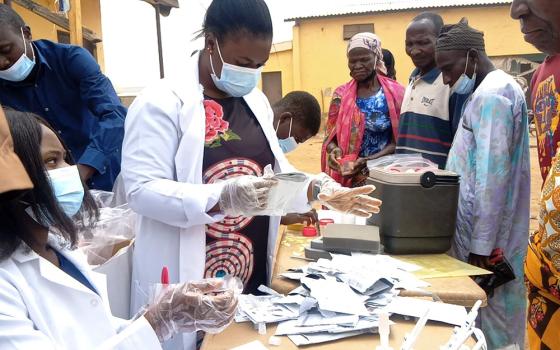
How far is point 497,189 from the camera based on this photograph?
7.43 ft

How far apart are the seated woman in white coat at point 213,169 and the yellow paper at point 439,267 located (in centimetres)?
33

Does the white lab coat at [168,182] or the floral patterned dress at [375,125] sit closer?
the white lab coat at [168,182]

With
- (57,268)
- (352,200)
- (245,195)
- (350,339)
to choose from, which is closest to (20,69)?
(245,195)

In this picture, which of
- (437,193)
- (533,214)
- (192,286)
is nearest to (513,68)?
(533,214)

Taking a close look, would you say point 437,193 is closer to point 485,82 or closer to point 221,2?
point 485,82

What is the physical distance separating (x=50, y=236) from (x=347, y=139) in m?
2.51

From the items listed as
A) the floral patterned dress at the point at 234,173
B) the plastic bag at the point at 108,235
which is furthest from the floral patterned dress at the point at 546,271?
the plastic bag at the point at 108,235

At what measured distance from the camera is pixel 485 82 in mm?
2348

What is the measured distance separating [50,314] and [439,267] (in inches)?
57.1

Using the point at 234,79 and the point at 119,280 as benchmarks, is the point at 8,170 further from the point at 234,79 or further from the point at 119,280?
the point at 119,280

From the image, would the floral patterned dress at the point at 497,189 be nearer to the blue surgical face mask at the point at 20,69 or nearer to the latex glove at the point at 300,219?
the latex glove at the point at 300,219

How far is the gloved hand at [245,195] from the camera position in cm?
156

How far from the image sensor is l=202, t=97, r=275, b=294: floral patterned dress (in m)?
1.75

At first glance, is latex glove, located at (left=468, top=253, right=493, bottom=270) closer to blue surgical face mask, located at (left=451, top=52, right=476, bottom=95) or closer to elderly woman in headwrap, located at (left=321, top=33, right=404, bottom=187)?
blue surgical face mask, located at (left=451, top=52, right=476, bottom=95)
